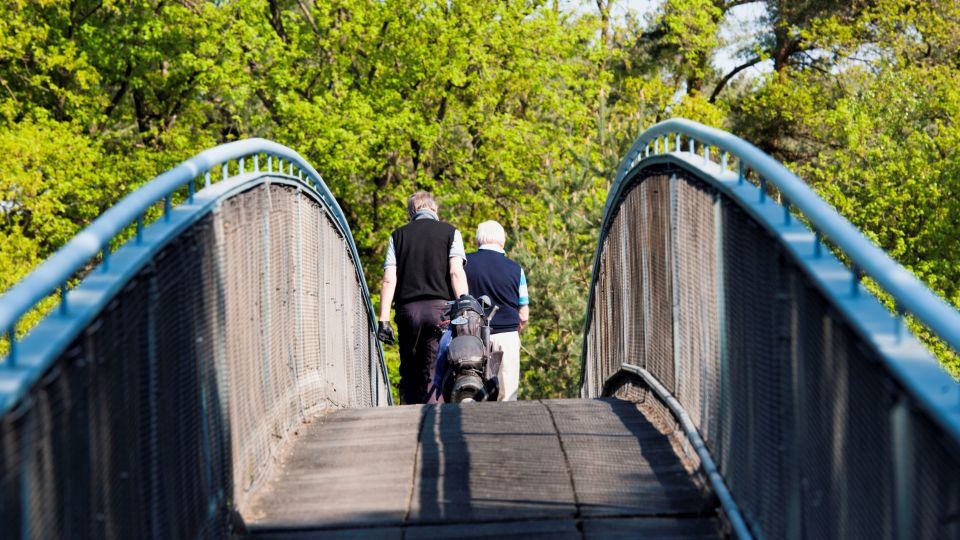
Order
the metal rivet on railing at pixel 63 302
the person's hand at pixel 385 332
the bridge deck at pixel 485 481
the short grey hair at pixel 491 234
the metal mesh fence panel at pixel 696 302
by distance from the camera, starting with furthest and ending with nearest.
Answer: the short grey hair at pixel 491 234, the person's hand at pixel 385 332, the metal mesh fence panel at pixel 696 302, the bridge deck at pixel 485 481, the metal rivet on railing at pixel 63 302

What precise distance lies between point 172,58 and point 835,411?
967 inches

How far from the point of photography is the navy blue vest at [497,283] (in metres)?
9.40

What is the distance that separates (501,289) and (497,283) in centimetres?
6

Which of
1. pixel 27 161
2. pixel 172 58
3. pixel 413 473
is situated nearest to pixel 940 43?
pixel 172 58

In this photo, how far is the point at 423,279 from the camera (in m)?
8.74

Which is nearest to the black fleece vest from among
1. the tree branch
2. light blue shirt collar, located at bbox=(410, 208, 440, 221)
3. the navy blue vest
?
light blue shirt collar, located at bbox=(410, 208, 440, 221)

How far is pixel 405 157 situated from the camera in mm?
28578

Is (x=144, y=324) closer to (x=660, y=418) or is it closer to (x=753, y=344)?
(x=753, y=344)

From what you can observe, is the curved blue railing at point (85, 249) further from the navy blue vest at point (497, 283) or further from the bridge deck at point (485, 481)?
the navy blue vest at point (497, 283)

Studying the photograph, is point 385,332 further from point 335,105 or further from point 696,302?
point 335,105

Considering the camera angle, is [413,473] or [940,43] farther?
[940,43]

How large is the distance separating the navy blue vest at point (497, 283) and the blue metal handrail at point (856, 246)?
4.39 metres

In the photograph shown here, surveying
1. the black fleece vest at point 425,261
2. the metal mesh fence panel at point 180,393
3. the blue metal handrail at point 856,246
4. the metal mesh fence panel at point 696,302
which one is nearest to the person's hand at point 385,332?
the black fleece vest at point 425,261

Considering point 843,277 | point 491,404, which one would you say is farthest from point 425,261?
point 843,277
